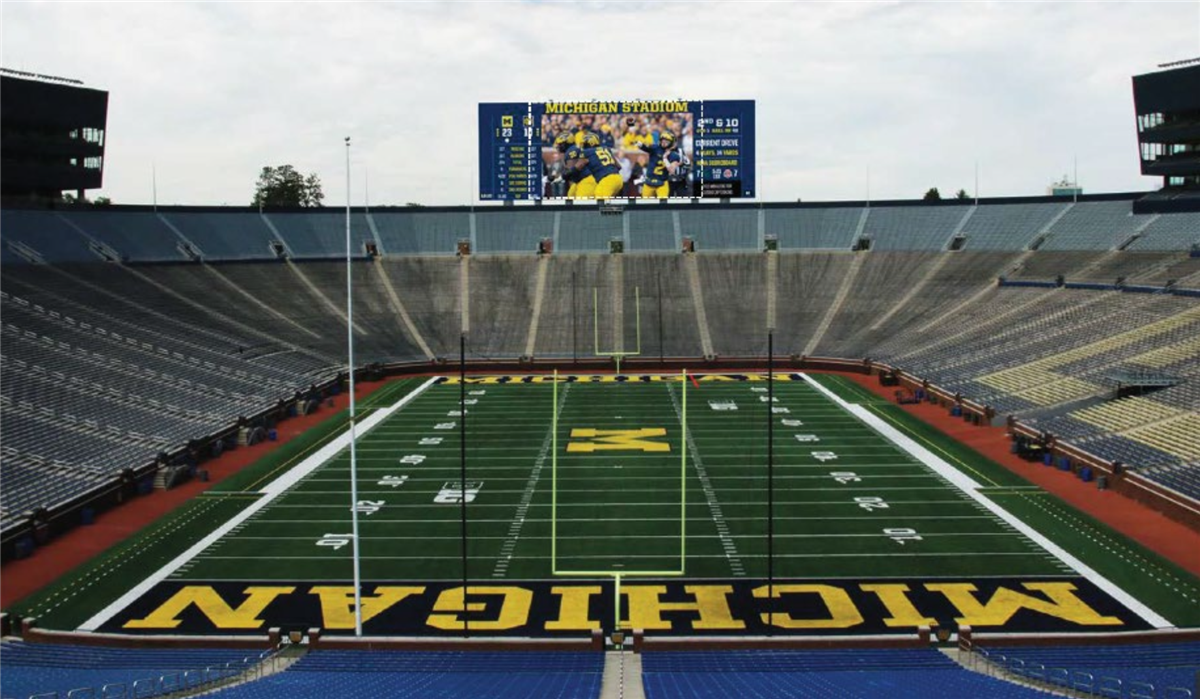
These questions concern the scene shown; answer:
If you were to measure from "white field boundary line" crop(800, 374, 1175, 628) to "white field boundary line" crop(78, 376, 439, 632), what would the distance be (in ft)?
57.6

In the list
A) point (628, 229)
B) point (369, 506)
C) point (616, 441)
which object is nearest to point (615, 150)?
point (628, 229)

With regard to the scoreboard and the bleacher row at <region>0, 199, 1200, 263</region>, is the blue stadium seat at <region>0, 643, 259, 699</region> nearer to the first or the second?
the bleacher row at <region>0, 199, 1200, 263</region>

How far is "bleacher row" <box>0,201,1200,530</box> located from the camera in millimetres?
31328

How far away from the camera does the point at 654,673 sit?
48.8 feet

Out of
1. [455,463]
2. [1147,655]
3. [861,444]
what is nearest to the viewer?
[1147,655]

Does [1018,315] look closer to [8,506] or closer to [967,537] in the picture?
[967,537]

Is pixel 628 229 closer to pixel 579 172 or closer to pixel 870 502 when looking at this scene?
pixel 579 172

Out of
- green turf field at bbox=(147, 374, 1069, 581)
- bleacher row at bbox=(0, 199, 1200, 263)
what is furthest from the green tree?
green turf field at bbox=(147, 374, 1069, 581)

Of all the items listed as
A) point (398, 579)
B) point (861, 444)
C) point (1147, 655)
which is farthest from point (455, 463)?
point (1147, 655)

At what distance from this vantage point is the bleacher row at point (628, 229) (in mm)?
55188

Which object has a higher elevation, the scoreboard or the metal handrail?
the scoreboard

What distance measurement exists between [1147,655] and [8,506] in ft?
76.6

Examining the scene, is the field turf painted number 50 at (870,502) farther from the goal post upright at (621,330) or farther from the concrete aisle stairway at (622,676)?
the goal post upright at (621,330)

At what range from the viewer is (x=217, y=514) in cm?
2522
